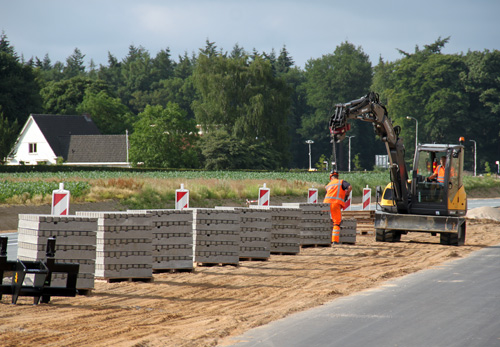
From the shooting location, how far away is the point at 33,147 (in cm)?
8688

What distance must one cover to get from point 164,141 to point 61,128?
14190 mm

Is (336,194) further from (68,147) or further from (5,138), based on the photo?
(68,147)

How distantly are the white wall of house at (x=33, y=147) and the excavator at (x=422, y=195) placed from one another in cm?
6806

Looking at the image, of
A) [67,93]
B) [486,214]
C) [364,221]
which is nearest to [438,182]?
[364,221]

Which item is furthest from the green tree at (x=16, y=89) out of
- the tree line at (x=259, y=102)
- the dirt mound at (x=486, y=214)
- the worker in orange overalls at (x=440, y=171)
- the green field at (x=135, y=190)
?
the worker in orange overalls at (x=440, y=171)

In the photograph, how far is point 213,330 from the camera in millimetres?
8547

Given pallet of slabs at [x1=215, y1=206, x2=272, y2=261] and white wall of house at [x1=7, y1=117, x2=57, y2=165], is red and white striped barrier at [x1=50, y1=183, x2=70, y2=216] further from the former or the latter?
white wall of house at [x1=7, y1=117, x2=57, y2=165]

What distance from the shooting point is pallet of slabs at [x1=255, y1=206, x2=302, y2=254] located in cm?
1717

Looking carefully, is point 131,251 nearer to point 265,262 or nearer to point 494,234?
point 265,262

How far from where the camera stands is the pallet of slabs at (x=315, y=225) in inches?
755

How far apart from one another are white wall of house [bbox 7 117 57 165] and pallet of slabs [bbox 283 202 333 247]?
6876 cm

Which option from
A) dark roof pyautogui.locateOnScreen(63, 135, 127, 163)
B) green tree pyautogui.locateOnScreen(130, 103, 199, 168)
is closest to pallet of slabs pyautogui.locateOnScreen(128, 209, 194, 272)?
green tree pyautogui.locateOnScreen(130, 103, 199, 168)

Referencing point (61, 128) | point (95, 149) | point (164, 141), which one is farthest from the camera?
point (61, 128)

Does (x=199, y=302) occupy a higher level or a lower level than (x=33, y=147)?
lower
